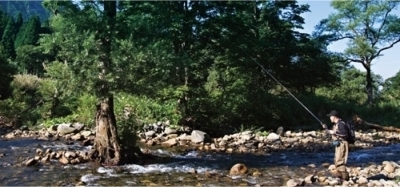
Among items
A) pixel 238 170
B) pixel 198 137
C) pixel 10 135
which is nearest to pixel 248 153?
pixel 198 137

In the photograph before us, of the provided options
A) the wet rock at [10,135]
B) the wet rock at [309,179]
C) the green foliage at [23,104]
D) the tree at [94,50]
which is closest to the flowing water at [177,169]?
the wet rock at [309,179]

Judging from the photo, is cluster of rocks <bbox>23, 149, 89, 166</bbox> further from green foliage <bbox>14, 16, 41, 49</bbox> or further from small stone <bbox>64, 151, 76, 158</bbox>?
green foliage <bbox>14, 16, 41, 49</bbox>

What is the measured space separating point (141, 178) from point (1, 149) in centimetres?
617

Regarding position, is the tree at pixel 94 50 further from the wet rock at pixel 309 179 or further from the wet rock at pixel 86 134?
the wet rock at pixel 86 134

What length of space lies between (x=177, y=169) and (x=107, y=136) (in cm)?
195

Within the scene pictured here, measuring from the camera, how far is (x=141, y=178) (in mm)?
9617

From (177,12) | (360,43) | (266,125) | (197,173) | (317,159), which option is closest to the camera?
(197,173)

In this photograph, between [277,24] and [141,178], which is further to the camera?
[277,24]

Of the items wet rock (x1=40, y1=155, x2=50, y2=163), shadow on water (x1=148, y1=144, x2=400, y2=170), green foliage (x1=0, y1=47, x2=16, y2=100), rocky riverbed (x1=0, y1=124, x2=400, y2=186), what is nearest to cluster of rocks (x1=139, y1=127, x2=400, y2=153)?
rocky riverbed (x1=0, y1=124, x2=400, y2=186)

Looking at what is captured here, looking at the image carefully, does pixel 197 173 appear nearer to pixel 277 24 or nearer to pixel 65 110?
pixel 65 110

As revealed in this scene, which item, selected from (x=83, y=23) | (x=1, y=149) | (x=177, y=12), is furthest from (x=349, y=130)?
(x=1, y=149)

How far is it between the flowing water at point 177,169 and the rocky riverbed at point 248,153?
3cm

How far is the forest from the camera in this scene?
10109mm

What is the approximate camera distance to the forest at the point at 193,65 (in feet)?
33.2
